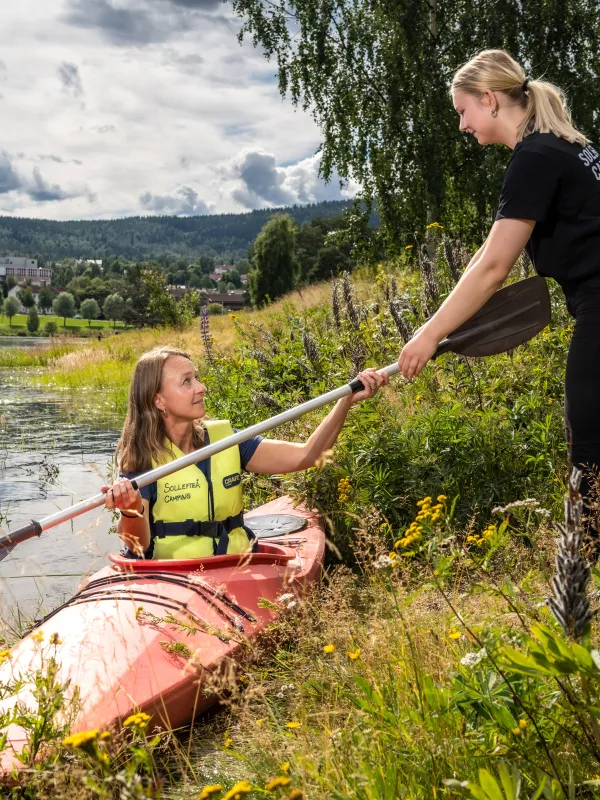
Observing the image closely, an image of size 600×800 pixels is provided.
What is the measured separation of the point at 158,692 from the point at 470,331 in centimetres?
171

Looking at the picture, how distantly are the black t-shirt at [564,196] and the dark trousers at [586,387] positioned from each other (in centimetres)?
8

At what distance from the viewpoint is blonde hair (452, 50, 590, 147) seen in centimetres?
248

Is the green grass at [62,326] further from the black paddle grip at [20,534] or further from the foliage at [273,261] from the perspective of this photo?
the black paddle grip at [20,534]

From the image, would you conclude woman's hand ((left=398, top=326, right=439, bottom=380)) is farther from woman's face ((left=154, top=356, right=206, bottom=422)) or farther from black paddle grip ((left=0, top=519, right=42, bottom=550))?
black paddle grip ((left=0, top=519, right=42, bottom=550))

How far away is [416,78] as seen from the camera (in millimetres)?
12273

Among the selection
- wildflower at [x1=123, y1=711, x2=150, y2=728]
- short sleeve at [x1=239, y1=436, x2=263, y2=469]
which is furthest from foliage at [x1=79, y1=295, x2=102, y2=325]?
wildflower at [x1=123, y1=711, x2=150, y2=728]

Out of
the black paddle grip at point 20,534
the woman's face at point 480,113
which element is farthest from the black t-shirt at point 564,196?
the black paddle grip at point 20,534

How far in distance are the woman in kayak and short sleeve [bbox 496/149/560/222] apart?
978 mm

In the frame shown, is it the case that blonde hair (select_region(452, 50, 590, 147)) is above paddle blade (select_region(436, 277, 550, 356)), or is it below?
above

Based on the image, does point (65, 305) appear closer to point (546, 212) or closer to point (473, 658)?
point (546, 212)

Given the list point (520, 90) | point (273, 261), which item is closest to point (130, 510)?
point (520, 90)

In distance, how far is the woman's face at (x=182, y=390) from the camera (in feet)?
10.9

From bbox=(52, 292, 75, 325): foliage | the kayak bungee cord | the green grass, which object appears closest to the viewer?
the kayak bungee cord

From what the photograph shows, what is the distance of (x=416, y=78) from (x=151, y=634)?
11.3 metres
